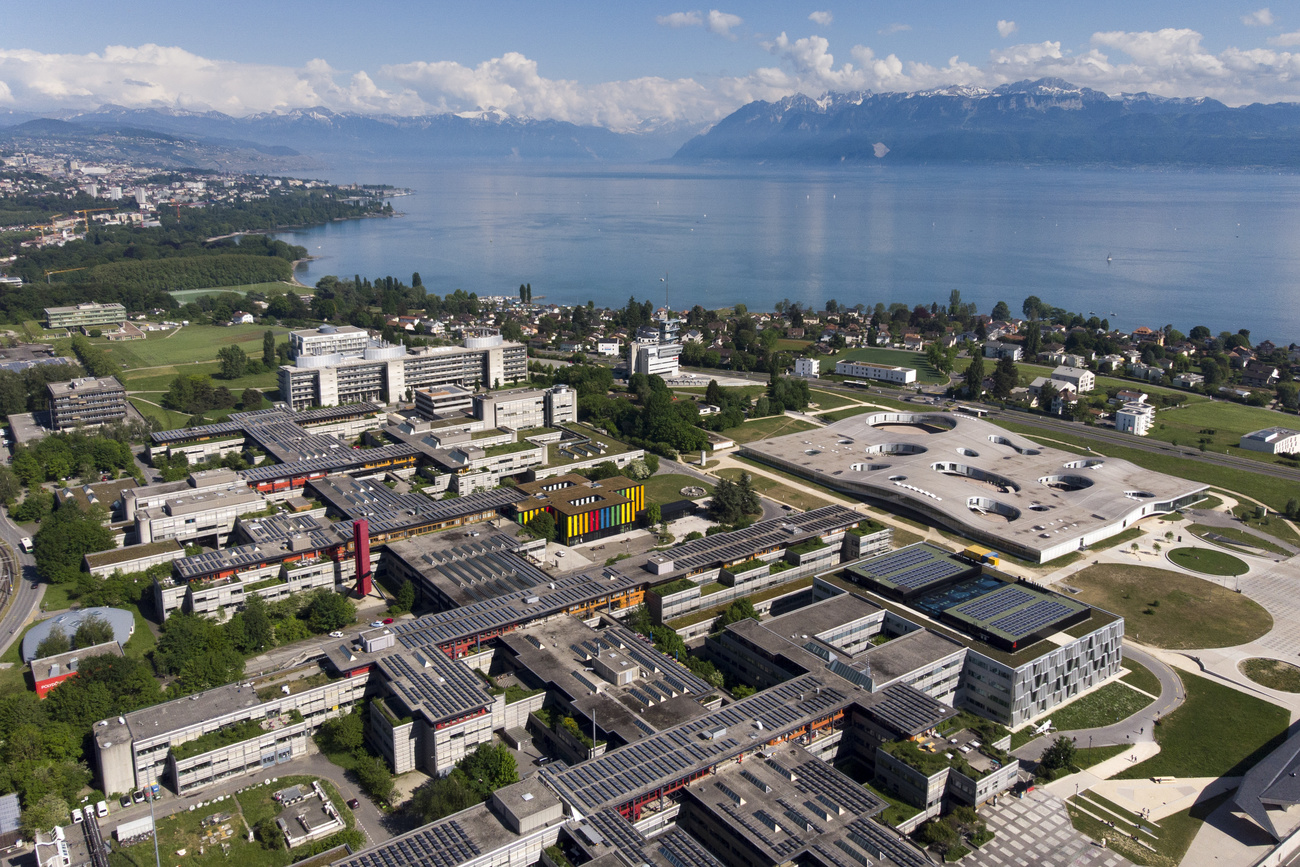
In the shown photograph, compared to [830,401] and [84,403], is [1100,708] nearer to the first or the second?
[830,401]

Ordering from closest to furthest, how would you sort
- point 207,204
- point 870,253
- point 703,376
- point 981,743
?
point 981,743
point 703,376
point 870,253
point 207,204

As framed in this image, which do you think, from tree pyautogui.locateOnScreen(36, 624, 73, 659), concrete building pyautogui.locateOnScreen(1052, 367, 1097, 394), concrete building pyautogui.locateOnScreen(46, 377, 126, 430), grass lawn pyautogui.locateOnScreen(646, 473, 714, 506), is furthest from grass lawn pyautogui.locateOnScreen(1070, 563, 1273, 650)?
concrete building pyautogui.locateOnScreen(46, 377, 126, 430)

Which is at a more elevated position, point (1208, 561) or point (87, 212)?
point (87, 212)

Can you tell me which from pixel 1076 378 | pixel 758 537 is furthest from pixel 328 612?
pixel 1076 378

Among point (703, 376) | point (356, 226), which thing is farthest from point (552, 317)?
point (356, 226)

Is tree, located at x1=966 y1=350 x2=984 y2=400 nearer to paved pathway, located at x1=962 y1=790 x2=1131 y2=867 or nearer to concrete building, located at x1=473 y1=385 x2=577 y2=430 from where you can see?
concrete building, located at x1=473 y1=385 x2=577 y2=430

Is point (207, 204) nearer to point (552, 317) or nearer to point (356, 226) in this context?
point (356, 226)
